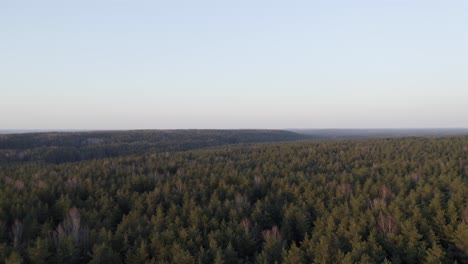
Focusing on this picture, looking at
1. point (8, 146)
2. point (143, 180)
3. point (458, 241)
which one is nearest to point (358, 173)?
point (458, 241)

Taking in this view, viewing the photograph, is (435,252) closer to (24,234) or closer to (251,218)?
(251,218)

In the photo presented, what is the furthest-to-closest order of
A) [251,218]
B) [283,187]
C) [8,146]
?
[8,146] < [283,187] < [251,218]

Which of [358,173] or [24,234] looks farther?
[358,173]

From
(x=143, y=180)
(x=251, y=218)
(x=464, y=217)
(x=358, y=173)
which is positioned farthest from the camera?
Answer: (x=358, y=173)

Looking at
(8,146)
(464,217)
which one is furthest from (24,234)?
(8,146)

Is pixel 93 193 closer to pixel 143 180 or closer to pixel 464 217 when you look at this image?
pixel 143 180

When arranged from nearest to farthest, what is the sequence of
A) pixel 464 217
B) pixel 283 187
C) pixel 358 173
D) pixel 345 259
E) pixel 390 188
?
pixel 345 259, pixel 464 217, pixel 390 188, pixel 283 187, pixel 358 173

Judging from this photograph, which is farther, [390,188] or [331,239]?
[390,188]

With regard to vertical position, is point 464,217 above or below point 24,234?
above

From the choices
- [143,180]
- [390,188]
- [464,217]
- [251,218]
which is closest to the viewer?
[464,217]
